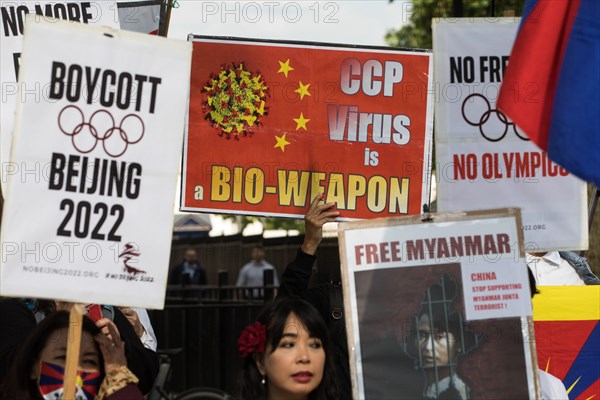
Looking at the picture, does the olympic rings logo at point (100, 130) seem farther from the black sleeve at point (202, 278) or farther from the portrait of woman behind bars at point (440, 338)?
the black sleeve at point (202, 278)

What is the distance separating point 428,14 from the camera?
1870 centimetres

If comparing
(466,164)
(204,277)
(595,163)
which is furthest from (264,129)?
(204,277)

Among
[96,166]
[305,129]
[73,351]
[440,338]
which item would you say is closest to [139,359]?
[73,351]

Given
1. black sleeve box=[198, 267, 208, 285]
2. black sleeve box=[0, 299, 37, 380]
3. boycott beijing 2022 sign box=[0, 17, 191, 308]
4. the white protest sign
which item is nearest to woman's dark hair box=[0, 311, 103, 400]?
black sleeve box=[0, 299, 37, 380]

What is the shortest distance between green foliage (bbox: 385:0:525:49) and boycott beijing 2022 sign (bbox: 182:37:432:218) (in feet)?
25.1

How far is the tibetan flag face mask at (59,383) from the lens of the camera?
4766mm

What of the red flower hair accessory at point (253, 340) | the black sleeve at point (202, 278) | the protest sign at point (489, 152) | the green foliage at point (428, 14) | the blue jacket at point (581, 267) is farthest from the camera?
the black sleeve at point (202, 278)

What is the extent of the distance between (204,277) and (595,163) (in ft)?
45.0

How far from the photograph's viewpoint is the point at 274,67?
634 cm

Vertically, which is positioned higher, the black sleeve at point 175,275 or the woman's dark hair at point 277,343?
the black sleeve at point 175,275

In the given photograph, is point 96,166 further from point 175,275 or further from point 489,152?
point 175,275

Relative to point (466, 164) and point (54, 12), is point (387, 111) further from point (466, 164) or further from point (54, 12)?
point (54, 12)

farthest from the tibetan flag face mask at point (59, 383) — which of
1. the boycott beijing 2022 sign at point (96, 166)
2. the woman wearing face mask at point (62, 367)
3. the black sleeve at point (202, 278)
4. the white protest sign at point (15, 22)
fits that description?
the black sleeve at point (202, 278)

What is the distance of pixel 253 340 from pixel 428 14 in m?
14.3
